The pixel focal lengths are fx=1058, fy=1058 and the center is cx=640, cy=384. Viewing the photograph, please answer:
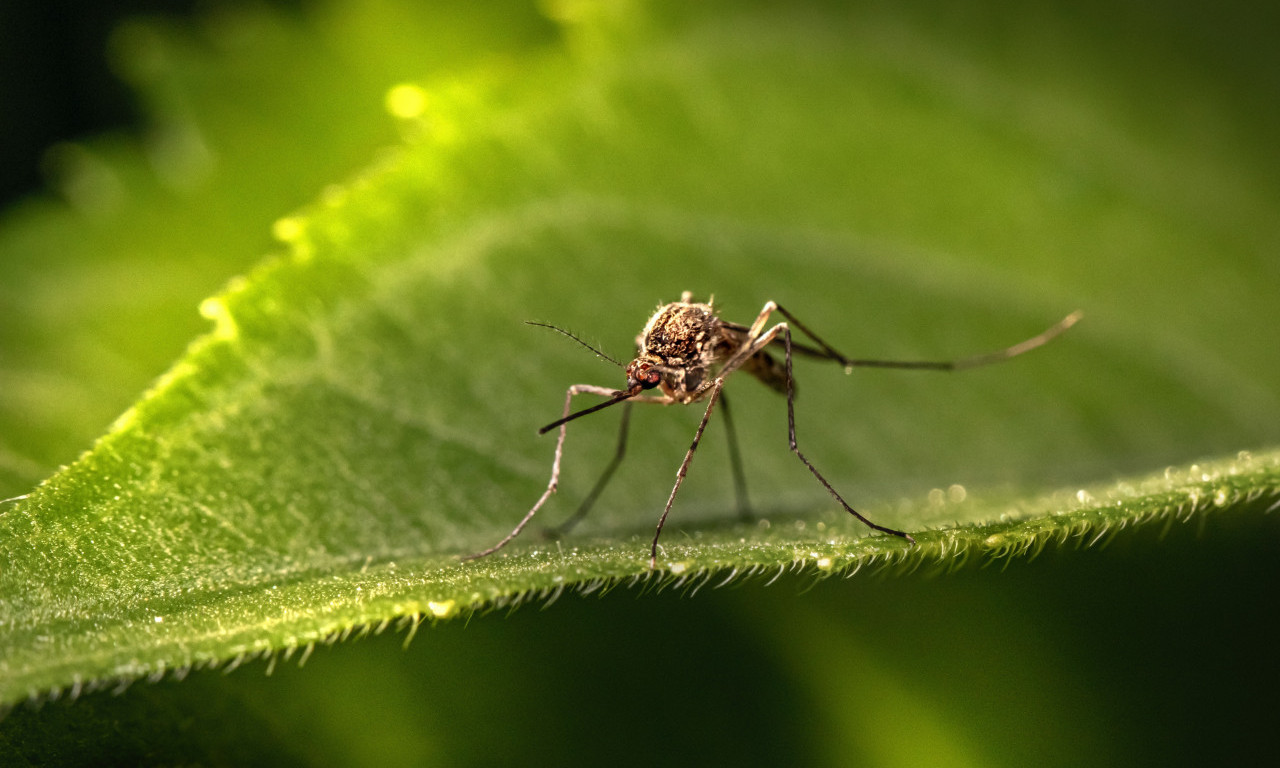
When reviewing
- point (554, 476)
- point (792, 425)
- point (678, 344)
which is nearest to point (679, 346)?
point (678, 344)

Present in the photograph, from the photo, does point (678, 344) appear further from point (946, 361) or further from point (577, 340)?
point (946, 361)

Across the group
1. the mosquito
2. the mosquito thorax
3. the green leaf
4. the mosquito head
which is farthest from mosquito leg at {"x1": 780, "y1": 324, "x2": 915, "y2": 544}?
the mosquito head

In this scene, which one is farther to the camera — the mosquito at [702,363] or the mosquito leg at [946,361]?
the mosquito leg at [946,361]

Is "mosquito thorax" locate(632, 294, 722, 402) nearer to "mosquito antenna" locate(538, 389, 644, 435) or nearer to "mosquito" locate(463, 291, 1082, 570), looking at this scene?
"mosquito" locate(463, 291, 1082, 570)

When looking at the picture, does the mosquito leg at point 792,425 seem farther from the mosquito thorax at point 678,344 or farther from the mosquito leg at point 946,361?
the mosquito thorax at point 678,344

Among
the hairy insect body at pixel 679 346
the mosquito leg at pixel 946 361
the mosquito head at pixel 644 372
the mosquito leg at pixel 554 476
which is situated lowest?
the mosquito leg at pixel 554 476

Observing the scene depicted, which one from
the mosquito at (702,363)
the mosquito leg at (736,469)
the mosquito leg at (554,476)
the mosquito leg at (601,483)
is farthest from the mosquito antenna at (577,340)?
the mosquito leg at (736,469)
